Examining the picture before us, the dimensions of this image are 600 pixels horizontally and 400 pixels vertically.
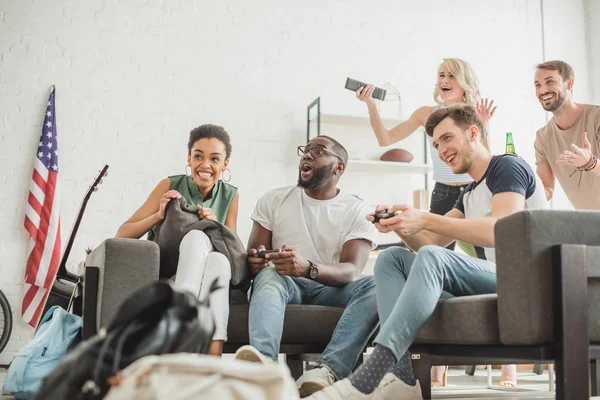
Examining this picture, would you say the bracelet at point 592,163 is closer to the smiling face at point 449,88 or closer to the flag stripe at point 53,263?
the smiling face at point 449,88

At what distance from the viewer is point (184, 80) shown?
16.4 feet

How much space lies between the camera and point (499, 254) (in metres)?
1.77

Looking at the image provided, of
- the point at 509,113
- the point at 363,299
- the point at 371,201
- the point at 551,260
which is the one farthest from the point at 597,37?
the point at 551,260

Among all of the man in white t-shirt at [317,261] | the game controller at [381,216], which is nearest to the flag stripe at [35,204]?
the man in white t-shirt at [317,261]

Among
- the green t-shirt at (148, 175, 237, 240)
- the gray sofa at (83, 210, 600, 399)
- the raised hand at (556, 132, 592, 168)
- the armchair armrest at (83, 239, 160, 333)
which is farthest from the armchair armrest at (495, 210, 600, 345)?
the green t-shirt at (148, 175, 237, 240)

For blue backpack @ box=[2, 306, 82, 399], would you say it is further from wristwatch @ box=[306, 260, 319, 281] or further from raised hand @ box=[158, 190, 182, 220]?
wristwatch @ box=[306, 260, 319, 281]

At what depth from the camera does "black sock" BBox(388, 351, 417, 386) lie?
2076 millimetres

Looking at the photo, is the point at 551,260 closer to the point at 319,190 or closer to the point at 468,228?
the point at 468,228

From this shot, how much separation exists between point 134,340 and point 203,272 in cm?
121

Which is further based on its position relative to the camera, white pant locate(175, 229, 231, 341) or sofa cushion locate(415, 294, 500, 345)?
white pant locate(175, 229, 231, 341)

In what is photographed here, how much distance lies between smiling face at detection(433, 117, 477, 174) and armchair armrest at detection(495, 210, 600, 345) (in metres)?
0.56

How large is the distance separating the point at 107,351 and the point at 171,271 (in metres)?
1.40

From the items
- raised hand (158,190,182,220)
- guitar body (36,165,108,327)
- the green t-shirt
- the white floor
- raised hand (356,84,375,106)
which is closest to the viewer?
raised hand (158,190,182,220)

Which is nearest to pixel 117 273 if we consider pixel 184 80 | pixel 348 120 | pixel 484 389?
pixel 484 389
